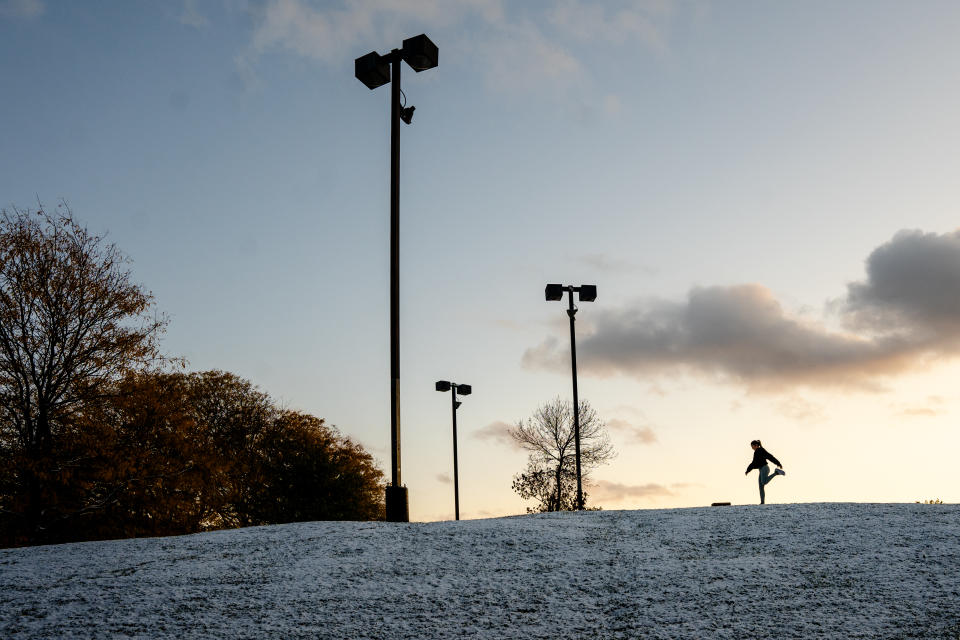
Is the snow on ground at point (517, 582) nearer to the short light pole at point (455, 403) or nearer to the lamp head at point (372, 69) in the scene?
the lamp head at point (372, 69)

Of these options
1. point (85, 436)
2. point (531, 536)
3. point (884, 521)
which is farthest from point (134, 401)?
point (884, 521)

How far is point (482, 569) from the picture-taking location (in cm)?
774

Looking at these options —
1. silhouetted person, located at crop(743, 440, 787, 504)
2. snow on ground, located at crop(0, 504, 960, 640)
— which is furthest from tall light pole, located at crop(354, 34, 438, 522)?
silhouetted person, located at crop(743, 440, 787, 504)

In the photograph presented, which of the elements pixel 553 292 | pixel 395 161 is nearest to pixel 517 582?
pixel 395 161

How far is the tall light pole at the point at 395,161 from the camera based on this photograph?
12.6 meters

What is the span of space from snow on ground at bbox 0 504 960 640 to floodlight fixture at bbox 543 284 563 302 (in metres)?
14.2

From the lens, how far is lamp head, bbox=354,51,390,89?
525 inches

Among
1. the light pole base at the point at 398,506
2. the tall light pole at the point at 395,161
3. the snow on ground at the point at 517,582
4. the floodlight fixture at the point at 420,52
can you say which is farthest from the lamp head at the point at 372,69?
the snow on ground at the point at 517,582

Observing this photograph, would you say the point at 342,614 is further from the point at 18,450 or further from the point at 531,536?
the point at 18,450

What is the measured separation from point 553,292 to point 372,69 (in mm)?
12175

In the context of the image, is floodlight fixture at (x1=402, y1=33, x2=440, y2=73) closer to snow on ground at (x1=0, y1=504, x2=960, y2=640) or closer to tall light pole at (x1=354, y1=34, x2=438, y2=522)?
tall light pole at (x1=354, y1=34, x2=438, y2=522)

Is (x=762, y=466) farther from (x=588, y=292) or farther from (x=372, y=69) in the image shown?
(x=372, y=69)

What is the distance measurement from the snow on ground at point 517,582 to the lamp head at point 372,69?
8107 millimetres

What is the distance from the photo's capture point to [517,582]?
7227mm
